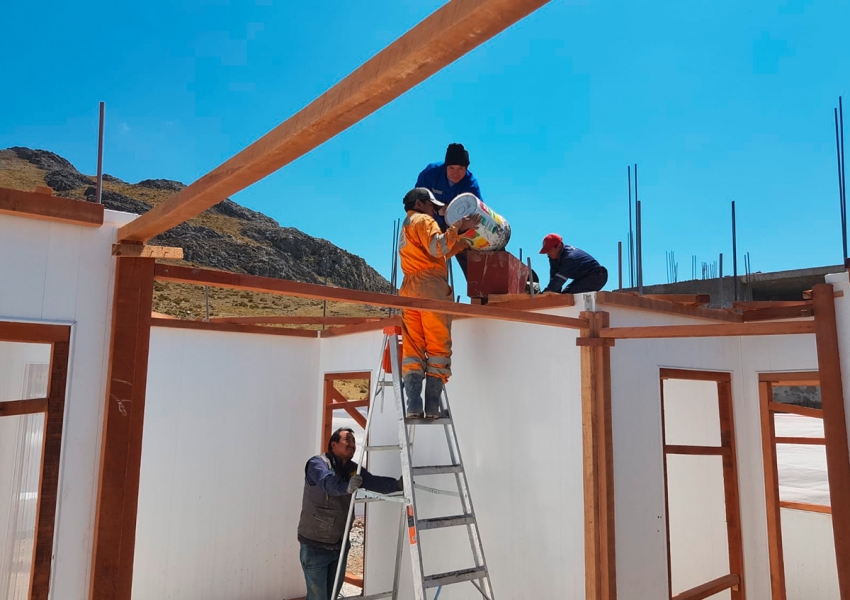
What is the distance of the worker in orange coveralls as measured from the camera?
4715 mm

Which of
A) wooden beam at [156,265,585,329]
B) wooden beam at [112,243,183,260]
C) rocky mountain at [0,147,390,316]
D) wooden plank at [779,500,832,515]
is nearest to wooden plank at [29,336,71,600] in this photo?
wooden beam at [112,243,183,260]

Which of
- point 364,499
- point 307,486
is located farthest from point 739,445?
point 307,486

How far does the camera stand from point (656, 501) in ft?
15.4

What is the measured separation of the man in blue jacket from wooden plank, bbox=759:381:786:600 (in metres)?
2.97

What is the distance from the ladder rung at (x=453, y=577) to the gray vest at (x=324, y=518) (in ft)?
3.88

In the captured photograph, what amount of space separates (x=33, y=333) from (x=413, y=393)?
8.82 ft

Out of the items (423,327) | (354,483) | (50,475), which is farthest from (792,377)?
(50,475)

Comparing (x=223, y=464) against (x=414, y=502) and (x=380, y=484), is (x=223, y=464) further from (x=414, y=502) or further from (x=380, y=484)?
(x=414, y=502)

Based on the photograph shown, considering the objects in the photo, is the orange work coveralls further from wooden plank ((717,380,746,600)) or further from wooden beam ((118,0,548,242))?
wooden beam ((118,0,548,242))

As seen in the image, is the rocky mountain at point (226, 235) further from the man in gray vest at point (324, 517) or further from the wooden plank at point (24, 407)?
the wooden plank at point (24, 407)

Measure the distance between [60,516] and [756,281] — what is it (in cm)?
1798

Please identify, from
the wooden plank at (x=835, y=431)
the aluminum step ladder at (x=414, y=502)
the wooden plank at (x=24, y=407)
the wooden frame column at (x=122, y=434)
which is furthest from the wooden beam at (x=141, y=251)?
the wooden plank at (x=835, y=431)

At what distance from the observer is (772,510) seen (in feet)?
17.5

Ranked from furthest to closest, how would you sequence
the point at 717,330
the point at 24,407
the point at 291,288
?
the point at 717,330 < the point at 291,288 < the point at 24,407
